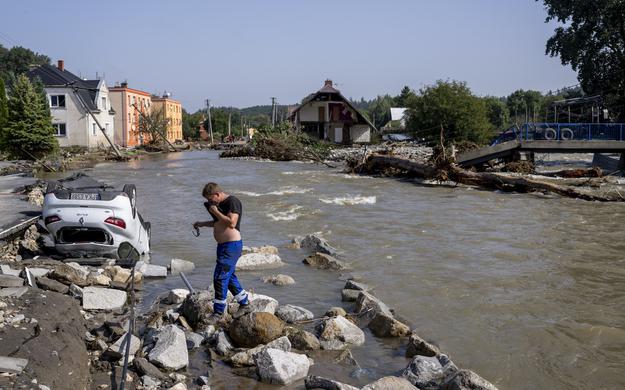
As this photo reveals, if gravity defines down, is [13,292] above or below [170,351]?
above

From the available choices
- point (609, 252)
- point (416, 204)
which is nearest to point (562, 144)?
point (416, 204)

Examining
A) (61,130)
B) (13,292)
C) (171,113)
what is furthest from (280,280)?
(171,113)

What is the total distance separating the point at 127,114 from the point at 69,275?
56464 mm

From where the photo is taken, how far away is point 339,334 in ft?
21.7

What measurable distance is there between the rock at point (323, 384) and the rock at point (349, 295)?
10.2 ft

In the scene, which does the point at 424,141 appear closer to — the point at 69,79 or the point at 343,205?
the point at 343,205

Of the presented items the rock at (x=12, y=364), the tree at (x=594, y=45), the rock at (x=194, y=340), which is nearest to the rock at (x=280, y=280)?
the rock at (x=194, y=340)

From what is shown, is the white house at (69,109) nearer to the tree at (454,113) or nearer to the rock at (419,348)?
the tree at (454,113)

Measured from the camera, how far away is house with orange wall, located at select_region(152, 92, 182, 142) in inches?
3047

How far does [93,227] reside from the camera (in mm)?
9094

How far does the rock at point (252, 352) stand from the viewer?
581 cm

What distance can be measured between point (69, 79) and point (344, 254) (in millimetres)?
46882

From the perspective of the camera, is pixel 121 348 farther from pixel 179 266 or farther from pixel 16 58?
pixel 16 58

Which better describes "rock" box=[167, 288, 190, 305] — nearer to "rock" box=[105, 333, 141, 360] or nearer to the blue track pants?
the blue track pants
